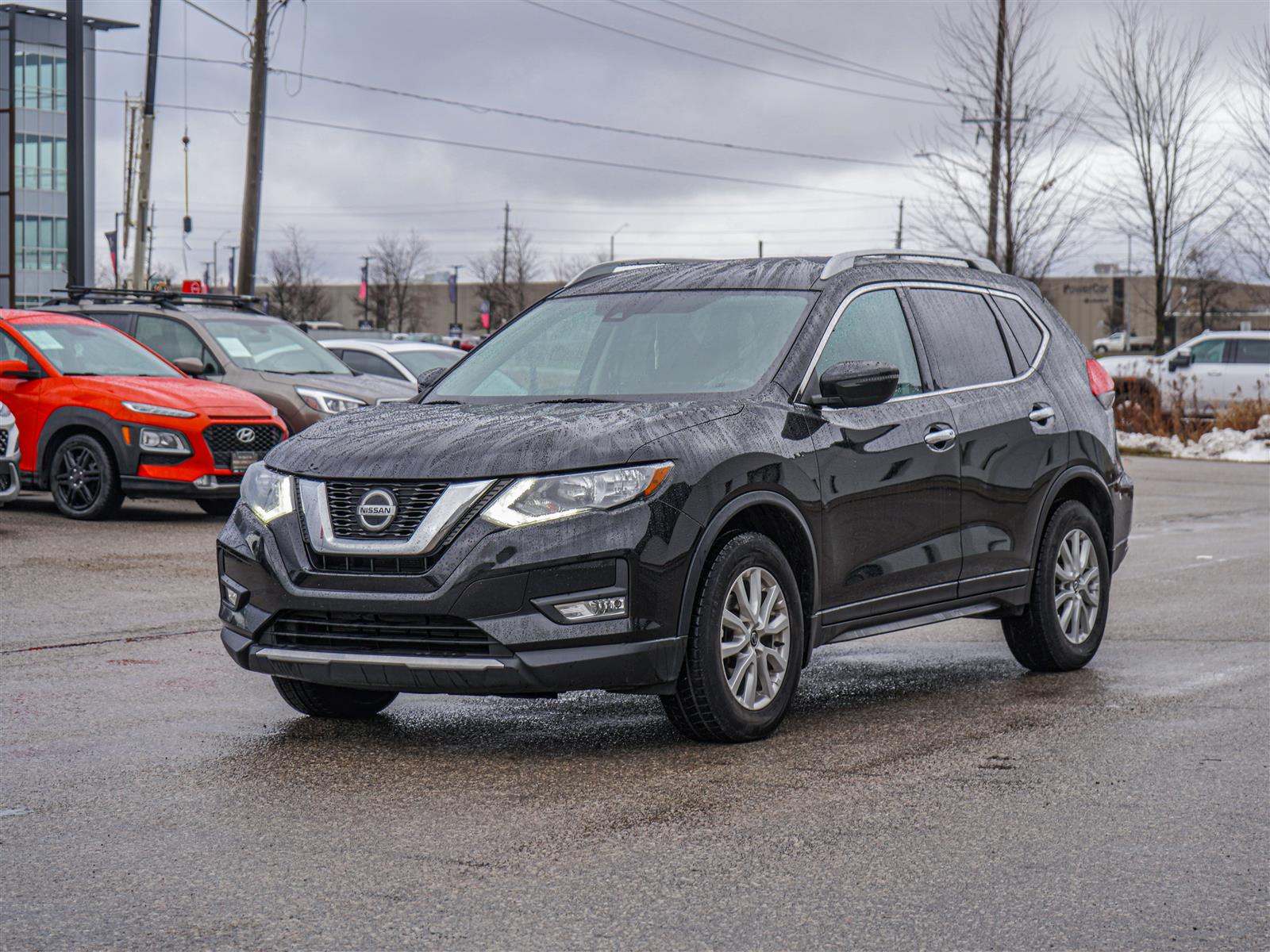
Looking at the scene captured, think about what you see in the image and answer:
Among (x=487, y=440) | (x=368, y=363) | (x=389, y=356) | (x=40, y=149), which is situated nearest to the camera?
(x=487, y=440)

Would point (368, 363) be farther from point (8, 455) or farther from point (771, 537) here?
point (771, 537)

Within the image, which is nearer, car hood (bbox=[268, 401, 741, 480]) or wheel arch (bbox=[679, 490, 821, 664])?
car hood (bbox=[268, 401, 741, 480])

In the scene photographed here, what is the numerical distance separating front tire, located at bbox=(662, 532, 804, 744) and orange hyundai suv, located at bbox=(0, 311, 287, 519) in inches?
352

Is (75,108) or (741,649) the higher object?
(75,108)

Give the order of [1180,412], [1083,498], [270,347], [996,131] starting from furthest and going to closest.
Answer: [996,131], [1180,412], [270,347], [1083,498]

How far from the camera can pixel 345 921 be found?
419 cm

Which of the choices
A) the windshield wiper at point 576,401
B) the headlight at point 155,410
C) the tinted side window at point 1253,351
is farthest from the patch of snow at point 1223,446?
the windshield wiper at point 576,401

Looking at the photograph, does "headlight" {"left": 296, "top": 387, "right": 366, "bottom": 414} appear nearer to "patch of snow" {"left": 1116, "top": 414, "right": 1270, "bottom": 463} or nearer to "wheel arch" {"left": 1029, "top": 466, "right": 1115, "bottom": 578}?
"wheel arch" {"left": 1029, "top": 466, "right": 1115, "bottom": 578}

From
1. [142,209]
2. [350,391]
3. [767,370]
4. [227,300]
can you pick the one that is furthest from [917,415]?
[142,209]

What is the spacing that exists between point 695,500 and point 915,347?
1.86 meters

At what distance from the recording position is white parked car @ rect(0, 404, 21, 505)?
13367 mm

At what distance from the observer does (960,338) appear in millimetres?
7727

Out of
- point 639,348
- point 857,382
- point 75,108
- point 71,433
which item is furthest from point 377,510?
point 75,108

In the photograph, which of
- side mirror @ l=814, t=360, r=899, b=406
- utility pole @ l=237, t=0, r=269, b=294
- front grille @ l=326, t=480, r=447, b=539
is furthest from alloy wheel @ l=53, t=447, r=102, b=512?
utility pole @ l=237, t=0, r=269, b=294
